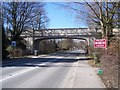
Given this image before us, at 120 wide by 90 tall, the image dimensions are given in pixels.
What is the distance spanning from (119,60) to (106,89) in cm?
225

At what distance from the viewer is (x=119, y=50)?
1194 centimetres

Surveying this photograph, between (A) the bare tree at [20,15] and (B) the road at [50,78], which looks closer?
(B) the road at [50,78]

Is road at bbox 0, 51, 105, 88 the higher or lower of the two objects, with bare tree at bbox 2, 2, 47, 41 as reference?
lower

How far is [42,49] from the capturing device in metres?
111

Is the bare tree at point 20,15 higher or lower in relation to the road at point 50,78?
higher

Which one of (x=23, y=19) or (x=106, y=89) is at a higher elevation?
(x=23, y=19)

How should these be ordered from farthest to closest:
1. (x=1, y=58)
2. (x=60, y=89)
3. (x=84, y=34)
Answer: (x=84, y=34) < (x=1, y=58) < (x=60, y=89)

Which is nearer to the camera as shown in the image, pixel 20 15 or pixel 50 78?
pixel 50 78

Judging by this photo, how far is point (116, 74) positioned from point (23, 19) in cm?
6072

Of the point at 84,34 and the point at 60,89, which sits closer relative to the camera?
the point at 60,89

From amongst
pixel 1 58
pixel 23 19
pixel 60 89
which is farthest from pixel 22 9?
pixel 60 89

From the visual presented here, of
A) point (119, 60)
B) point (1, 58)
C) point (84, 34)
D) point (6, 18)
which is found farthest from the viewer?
point (84, 34)

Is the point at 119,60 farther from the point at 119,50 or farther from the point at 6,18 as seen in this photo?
the point at 6,18

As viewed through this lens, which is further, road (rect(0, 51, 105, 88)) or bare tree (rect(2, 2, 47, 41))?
bare tree (rect(2, 2, 47, 41))
